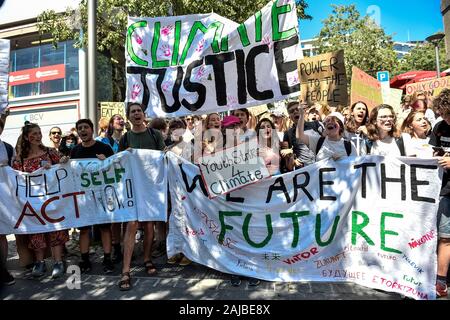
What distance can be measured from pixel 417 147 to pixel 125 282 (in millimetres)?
3332

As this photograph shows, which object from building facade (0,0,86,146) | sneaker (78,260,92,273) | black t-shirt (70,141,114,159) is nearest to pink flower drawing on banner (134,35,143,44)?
black t-shirt (70,141,114,159)

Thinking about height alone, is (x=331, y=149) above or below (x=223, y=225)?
above

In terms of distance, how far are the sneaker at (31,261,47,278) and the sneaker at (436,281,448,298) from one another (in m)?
4.25

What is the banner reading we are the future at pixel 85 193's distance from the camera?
420 cm

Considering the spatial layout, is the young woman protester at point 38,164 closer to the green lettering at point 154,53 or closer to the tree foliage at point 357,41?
the green lettering at point 154,53

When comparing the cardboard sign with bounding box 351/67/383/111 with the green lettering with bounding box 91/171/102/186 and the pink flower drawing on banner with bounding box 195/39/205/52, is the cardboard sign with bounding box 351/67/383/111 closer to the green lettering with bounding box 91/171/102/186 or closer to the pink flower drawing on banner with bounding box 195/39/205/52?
the pink flower drawing on banner with bounding box 195/39/205/52

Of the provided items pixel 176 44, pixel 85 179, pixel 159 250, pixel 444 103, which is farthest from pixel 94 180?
pixel 444 103

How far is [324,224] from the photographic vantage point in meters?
3.67

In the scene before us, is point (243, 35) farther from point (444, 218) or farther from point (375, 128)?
point (444, 218)

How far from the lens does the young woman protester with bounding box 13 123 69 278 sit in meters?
4.34

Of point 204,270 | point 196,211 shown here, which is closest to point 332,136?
point 196,211

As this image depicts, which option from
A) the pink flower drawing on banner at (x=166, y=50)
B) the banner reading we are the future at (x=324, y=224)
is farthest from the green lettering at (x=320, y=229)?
the pink flower drawing on banner at (x=166, y=50)

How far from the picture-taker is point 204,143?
4.27 meters
